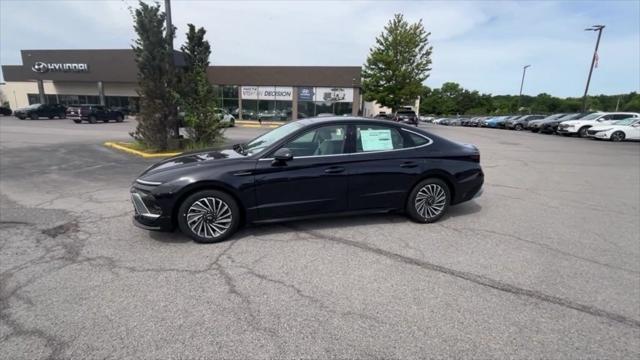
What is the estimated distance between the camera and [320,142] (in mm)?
4281

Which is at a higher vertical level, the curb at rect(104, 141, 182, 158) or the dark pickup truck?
the dark pickup truck

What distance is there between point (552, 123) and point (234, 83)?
30.3 meters

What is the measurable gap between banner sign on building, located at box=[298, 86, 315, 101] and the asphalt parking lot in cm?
2911

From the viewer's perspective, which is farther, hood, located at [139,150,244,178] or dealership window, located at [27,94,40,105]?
dealership window, located at [27,94,40,105]

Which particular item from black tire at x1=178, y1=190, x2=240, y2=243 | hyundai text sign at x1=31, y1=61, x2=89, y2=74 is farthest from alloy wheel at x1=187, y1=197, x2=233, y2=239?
hyundai text sign at x1=31, y1=61, x2=89, y2=74

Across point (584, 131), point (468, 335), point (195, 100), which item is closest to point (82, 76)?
point (195, 100)

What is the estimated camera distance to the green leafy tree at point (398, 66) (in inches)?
1355

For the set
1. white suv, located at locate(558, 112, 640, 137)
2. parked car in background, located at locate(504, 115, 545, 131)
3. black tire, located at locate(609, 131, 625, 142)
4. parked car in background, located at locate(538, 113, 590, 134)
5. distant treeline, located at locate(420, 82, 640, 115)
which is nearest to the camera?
black tire, located at locate(609, 131, 625, 142)

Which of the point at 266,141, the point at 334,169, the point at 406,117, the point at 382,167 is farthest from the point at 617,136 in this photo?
the point at 266,141

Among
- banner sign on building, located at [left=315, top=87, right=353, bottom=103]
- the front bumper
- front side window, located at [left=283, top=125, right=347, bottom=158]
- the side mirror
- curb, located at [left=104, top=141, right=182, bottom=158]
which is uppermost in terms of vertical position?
banner sign on building, located at [left=315, top=87, right=353, bottom=103]

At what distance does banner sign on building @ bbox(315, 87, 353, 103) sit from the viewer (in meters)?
32.5

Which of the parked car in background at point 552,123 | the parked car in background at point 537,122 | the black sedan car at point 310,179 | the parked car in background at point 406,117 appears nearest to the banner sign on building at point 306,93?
the parked car in background at point 406,117

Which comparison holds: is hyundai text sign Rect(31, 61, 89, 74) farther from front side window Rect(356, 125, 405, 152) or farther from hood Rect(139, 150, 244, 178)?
front side window Rect(356, 125, 405, 152)

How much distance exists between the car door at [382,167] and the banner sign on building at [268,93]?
3031 cm
